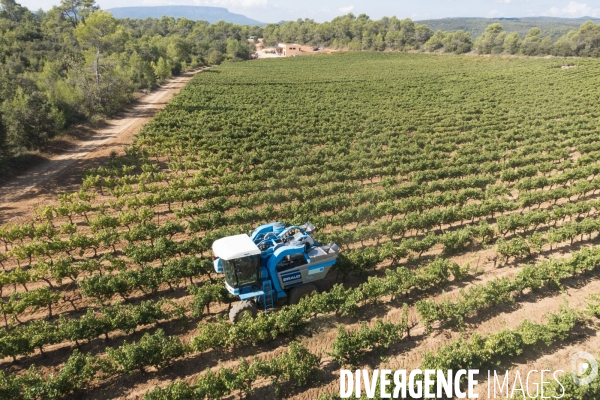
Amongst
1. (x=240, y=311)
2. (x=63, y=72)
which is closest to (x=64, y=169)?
(x=240, y=311)

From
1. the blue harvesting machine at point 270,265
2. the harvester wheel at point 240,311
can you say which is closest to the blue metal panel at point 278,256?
the blue harvesting machine at point 270,265

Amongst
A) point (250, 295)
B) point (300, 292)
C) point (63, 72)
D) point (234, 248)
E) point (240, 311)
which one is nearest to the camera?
point (234, 248)

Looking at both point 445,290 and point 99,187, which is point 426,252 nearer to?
point 445,290

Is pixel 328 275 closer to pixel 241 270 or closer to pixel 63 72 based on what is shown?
pixel 241 270

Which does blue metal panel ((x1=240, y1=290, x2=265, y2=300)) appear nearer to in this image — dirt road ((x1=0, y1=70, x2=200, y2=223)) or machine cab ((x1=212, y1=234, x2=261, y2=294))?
machine cab ((x1=212, y1=234, x2=261, y2=294))

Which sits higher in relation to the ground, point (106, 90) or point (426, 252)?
point (106, 90)

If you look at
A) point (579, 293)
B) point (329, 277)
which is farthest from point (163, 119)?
point (579, 293)

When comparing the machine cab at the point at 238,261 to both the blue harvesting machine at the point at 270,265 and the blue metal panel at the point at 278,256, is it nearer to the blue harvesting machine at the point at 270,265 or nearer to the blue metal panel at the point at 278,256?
the blue harvesting machine at the point at 270,265
